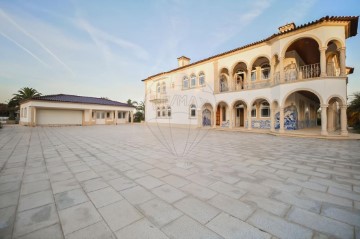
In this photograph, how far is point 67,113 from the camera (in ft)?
91.9

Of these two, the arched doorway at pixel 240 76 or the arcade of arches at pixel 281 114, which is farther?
the arched doorway at pixel 240 76

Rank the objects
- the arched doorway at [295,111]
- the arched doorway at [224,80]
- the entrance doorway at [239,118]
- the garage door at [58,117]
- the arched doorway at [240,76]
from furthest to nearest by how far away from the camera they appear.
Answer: the garage door at [58,117] → the entrance doorway at [239,118] → the arched doorway at [224,80] → the arched doorway at [240,76] → the arched doorway at [295,111]

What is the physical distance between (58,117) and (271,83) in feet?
101

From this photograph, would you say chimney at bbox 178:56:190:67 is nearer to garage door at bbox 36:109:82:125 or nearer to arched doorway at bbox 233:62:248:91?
arched doorway at bbox 233:62:248:91

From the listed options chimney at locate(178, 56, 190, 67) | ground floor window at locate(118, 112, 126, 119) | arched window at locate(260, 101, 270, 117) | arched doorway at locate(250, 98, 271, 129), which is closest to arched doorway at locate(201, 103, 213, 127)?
arched doorway at locate(250, 98, 271, 129)

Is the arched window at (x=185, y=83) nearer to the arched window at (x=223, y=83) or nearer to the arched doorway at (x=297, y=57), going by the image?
the arched window at (x=223, y=83)

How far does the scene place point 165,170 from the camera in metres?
4.52

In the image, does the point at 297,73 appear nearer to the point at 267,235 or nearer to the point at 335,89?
the point at 335,89

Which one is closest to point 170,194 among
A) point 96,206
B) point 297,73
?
point 96,206

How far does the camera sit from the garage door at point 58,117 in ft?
83.9

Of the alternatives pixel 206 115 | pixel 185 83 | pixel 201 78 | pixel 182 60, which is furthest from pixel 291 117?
pixel 182 60

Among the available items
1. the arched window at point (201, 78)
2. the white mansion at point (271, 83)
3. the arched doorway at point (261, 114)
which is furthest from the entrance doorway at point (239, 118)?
the arched window at point (201, 78)

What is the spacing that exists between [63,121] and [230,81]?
2714 cm

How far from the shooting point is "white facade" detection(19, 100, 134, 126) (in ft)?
78.8
